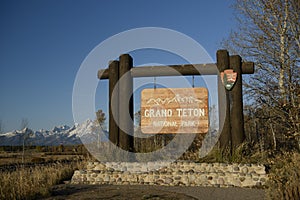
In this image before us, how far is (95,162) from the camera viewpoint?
10.1m

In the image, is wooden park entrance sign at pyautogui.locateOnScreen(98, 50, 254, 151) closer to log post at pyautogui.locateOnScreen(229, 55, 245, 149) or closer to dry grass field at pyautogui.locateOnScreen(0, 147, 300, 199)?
log post at pyautogui.locateOnScreen(229, 55, 245, 149)

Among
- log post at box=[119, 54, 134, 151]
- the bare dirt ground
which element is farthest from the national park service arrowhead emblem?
the bare dirt ground

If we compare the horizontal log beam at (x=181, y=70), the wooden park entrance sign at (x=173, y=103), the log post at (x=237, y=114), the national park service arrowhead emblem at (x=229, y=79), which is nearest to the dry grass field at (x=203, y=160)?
the log post at (x=237, y=114)

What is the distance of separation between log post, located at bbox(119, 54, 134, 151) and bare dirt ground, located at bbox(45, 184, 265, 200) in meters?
2.51

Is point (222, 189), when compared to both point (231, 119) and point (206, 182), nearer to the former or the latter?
point (206, 182)

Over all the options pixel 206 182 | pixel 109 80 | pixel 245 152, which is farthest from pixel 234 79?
pixel 109 80

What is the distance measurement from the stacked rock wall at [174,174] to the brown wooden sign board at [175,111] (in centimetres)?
158

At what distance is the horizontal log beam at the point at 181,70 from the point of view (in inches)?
417

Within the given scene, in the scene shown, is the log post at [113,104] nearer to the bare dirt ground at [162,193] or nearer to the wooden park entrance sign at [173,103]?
the wooden park entrance sign at [173,103]

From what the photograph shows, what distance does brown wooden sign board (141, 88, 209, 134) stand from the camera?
35.4 ft

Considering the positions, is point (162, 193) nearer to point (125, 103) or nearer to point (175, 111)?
point (175, 111)

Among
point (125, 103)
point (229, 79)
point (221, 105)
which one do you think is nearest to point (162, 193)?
point (221, 105)

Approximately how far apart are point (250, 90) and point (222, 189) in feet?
26.0

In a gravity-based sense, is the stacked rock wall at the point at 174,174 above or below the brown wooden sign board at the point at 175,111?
below
